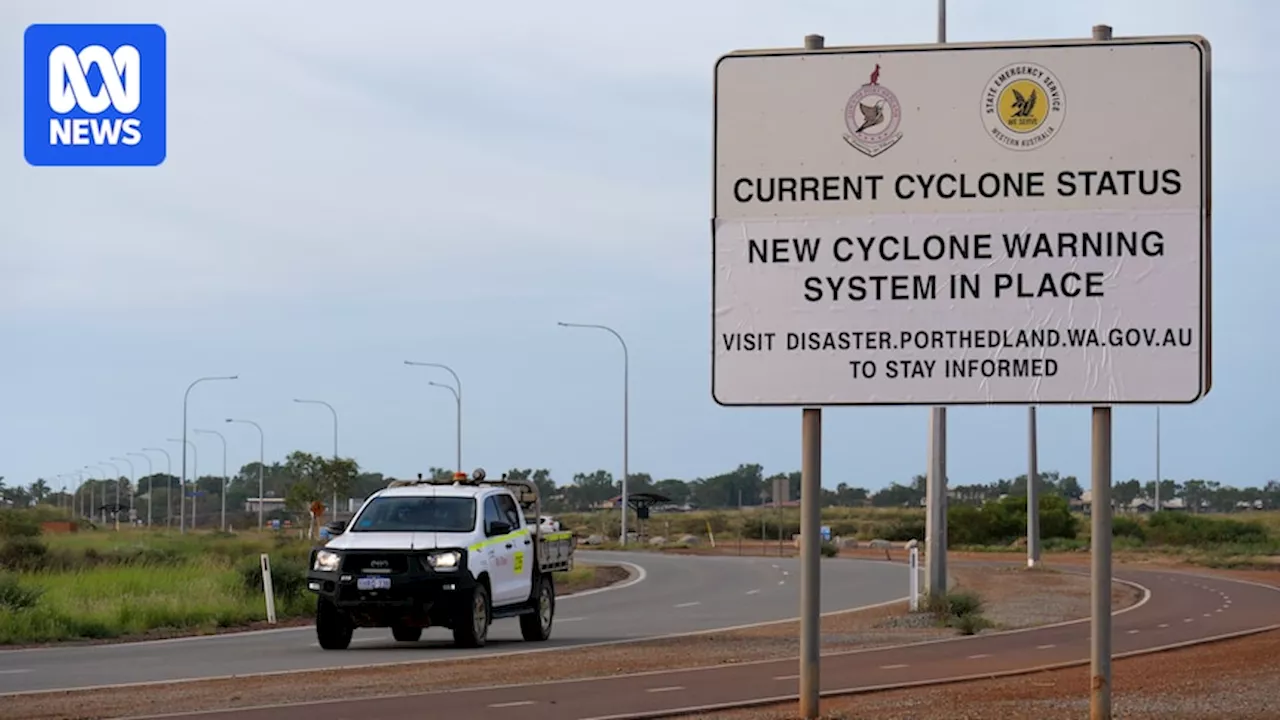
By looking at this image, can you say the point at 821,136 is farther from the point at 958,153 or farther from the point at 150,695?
the point at 150,695


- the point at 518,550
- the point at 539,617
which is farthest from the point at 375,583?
the point at 539,617

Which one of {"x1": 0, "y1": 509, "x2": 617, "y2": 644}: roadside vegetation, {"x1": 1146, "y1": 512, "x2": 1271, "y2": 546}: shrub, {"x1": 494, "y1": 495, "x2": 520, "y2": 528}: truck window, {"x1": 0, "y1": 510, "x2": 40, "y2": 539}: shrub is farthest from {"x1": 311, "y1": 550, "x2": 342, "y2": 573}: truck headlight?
{"x1": 1146, "y1": 512, "x2": 1271, "y2": 546}: shrub

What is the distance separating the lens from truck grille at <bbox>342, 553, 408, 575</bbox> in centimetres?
2381

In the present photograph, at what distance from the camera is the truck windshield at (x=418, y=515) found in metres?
24.6

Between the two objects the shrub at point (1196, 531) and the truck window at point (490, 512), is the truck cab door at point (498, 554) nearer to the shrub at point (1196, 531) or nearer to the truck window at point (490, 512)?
the truck window at point (490, 512)

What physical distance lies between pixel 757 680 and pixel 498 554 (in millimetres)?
A: 6202

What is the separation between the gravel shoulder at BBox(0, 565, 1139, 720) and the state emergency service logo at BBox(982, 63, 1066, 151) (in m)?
8.49

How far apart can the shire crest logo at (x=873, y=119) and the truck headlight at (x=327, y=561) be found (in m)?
13.2

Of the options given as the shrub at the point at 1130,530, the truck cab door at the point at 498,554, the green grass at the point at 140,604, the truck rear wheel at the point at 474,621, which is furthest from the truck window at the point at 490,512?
the shrub at the point at 1130,530

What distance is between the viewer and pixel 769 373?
12469 millimetres

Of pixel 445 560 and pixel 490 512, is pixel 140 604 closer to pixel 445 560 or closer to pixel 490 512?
pixel 490 512

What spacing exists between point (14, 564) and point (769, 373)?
46927mm

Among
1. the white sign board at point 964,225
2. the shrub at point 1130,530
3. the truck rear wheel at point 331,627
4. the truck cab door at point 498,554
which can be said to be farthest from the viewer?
the shrub at point 1130,530

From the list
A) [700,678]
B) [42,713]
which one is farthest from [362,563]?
[42,713]
